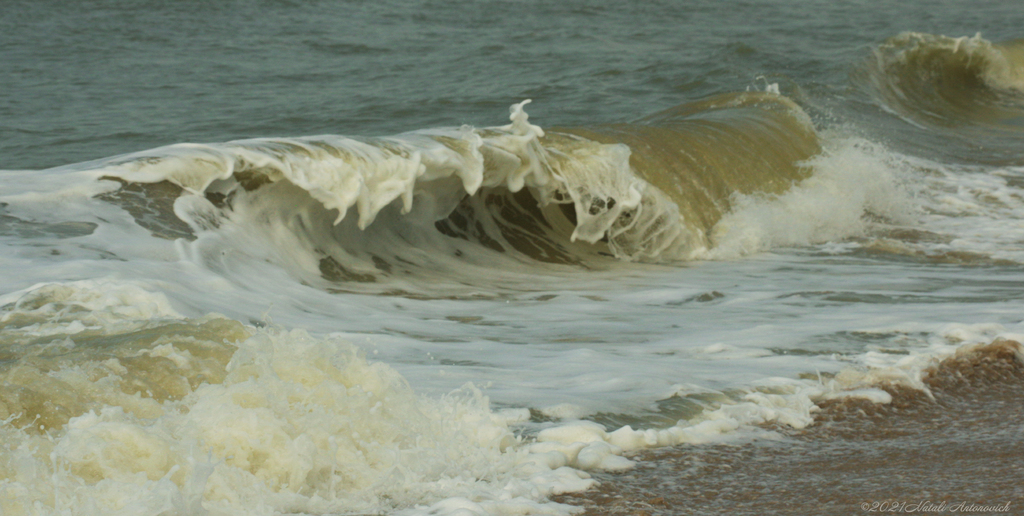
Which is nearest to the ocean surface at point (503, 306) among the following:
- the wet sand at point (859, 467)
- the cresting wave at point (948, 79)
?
the wet sand at point (859, 467)

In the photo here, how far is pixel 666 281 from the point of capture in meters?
5.91

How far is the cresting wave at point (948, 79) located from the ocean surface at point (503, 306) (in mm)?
704

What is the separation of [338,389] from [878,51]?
14.9 meters

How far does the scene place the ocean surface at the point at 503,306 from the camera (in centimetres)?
246

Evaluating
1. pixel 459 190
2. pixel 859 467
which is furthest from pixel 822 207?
pixel 859 467

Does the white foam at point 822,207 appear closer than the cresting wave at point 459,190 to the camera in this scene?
No

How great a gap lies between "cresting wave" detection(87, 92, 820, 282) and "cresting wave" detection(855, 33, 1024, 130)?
568 centimetres

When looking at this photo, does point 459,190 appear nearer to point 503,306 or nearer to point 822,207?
point 503,306

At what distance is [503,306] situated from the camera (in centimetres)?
519

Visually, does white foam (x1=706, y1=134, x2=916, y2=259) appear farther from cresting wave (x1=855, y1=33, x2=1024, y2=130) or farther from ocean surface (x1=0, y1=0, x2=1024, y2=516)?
cresting wave (x1=855, y1=33, x2=1024, y2=130)

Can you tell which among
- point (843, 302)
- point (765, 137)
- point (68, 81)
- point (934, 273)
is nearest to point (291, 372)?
point (843, 302)

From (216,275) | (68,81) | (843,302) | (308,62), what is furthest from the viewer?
(308,62)

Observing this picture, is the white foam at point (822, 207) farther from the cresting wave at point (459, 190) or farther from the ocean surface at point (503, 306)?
the cresting wave at point (459, 190)

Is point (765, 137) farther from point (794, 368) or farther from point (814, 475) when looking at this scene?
point (814, 475)
